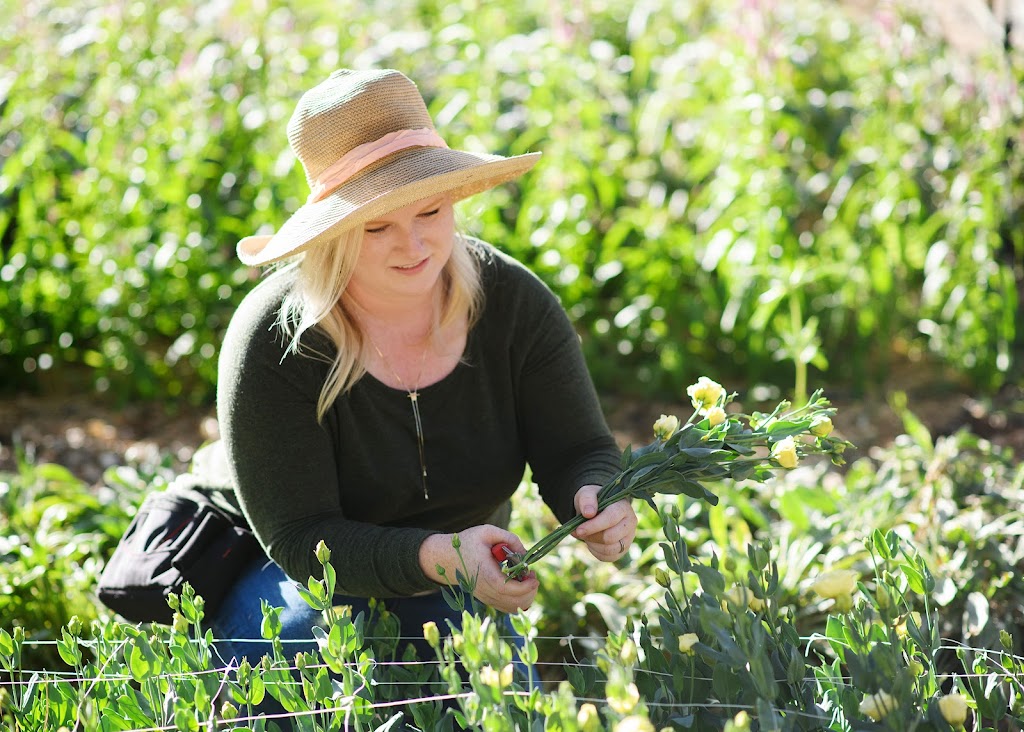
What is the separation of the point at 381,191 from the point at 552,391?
51 centimetres

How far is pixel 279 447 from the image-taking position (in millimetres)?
1833

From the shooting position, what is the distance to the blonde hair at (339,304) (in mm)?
1797

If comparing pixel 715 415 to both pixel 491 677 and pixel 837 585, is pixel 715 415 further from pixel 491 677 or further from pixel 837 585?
pixel 491 677

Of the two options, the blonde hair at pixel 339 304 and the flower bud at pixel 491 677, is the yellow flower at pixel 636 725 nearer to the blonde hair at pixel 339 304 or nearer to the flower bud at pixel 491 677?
the flower bud at pixel 491 677

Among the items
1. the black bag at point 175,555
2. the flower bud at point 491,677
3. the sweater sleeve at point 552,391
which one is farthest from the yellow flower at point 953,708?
the black bag at point 175,555

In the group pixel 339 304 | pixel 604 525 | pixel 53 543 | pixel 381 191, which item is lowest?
pixel 53 543

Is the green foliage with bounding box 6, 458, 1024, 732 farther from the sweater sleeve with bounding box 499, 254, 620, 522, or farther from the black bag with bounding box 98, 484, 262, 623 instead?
the sweater sleeve with bounding box 499, 254, 620, 522

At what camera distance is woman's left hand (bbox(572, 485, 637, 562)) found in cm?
168

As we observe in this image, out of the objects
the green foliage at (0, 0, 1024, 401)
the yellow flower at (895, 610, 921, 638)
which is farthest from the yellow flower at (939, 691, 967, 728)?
the green foliage at (0, 0, 1024, 401)

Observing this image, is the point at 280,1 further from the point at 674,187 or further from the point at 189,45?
the point at 674,187

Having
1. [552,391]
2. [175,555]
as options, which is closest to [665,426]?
[552,391]

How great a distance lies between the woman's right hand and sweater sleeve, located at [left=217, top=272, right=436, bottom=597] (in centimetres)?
17

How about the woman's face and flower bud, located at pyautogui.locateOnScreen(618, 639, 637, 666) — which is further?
the woman's face

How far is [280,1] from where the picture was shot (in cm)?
375
